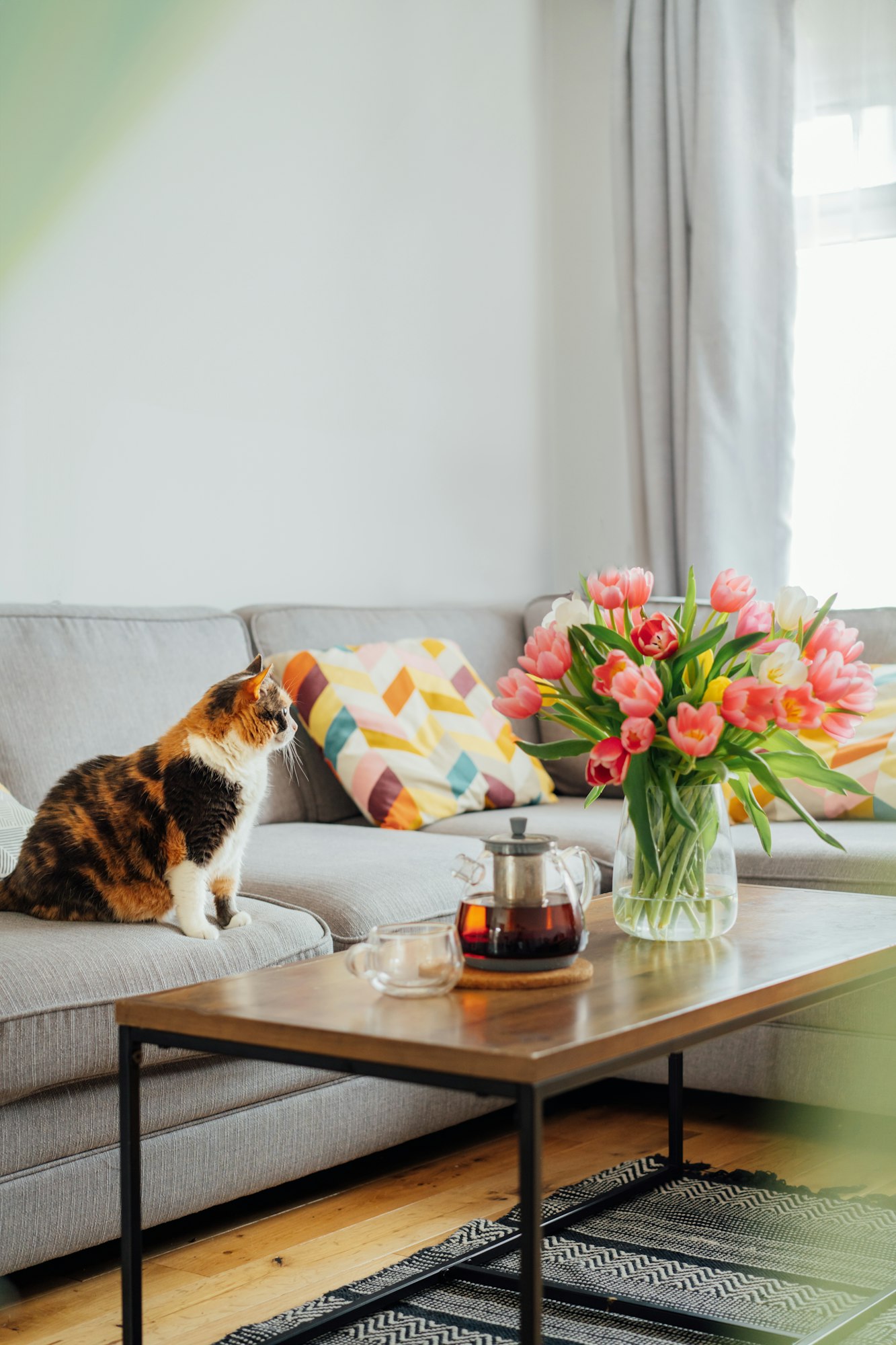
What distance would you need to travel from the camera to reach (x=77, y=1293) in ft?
5.57

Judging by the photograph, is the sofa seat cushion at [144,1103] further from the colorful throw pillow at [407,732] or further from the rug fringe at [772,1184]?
the colorful throw pillow at [407,732]

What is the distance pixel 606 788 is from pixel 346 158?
1577 mm

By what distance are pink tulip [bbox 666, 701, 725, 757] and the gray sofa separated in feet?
1.47

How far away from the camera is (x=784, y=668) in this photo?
1.46 metres

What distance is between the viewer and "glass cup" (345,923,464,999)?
4.12 feet

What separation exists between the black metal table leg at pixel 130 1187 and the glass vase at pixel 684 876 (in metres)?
0.56

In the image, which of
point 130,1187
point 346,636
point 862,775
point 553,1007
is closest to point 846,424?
point 862,775

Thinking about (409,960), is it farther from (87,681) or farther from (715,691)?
(87,681)

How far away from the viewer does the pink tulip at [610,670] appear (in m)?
1.47

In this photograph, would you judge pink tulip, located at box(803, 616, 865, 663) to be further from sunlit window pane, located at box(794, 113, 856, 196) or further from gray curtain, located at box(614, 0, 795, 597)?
sunlit window pane, located at box(794, 113, 856, 196)

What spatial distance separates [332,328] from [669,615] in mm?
1007

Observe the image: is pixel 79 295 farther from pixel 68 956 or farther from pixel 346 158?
pixel 68 956

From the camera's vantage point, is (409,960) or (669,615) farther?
(669,615)

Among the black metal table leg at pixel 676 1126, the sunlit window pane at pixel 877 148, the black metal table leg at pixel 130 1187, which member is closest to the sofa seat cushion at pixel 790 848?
the black metal table leg at pixel 676 1126
